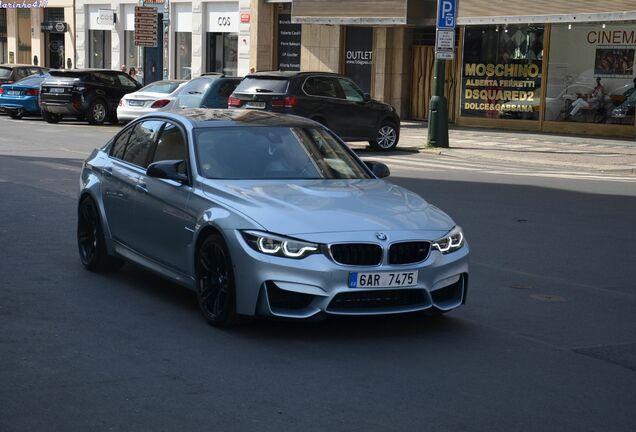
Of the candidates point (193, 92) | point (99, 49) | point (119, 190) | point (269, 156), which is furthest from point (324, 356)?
point (99, 49)

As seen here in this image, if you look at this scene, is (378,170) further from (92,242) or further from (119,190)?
(92,242)

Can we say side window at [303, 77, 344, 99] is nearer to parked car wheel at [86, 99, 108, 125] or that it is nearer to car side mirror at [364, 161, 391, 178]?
parked car wheel at [86, 99, 108, 125]

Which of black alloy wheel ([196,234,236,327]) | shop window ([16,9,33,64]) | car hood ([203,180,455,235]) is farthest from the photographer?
shop window ([16,9,33,64])

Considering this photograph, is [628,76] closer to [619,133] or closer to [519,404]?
[619,133]

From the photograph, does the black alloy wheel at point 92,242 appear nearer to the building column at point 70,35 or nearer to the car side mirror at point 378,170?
the car side mirror at point 378,170

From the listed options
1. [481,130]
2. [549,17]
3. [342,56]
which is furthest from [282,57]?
[549,17]

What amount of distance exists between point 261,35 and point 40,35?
59.8 feet

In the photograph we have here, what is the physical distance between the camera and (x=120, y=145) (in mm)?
9812

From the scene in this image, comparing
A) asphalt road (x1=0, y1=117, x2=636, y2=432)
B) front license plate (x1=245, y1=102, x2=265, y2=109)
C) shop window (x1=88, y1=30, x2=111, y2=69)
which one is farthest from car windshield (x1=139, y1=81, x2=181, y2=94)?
shop window (x1=88, y1=30, x2=111, y2=69)

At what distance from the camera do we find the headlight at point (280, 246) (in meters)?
7.18

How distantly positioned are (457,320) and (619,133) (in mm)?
21579

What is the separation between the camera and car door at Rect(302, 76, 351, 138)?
961 inches

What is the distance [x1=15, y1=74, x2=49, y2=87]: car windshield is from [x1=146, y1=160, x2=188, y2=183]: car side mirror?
26940 mm

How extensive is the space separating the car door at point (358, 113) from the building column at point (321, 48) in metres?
11.3
